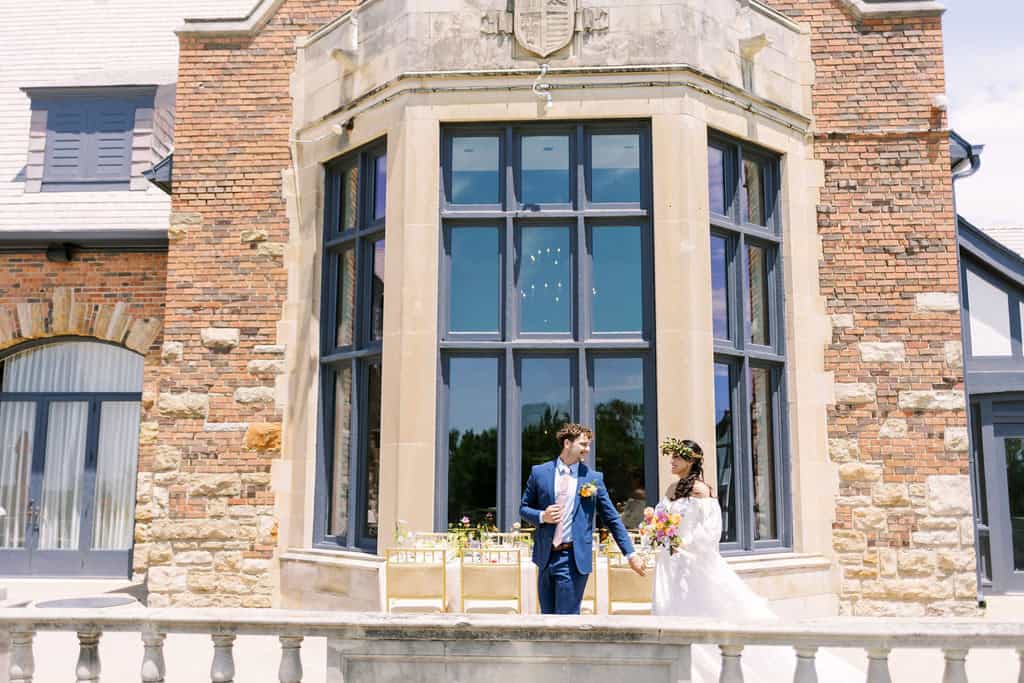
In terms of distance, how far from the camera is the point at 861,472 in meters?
9.20

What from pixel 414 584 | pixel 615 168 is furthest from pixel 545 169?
pixel 414 584

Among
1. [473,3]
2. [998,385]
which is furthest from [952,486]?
[473,3]

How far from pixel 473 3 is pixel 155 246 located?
5837mm

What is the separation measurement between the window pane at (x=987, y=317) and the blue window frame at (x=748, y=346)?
3.34 meters

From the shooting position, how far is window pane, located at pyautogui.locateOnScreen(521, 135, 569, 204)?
8.84 meters

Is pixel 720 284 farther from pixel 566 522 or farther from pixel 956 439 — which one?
pixel 566 522

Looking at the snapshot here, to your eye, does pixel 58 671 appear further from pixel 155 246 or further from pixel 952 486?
pixel 952 486

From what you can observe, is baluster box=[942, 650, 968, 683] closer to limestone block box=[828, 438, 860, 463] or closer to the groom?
the groom

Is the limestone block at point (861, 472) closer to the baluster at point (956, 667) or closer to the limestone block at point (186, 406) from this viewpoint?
the baluster at point (956, 667)

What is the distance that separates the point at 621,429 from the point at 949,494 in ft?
11.9

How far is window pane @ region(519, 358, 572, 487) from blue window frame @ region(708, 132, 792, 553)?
1559 mm

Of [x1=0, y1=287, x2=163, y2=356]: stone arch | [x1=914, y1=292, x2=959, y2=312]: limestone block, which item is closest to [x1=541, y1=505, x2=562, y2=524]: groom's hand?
[x1=914, y1=292, x2=959, y2=312]: limestone block

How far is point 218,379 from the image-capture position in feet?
32.3

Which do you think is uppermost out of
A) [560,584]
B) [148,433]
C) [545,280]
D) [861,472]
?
[545,280]
